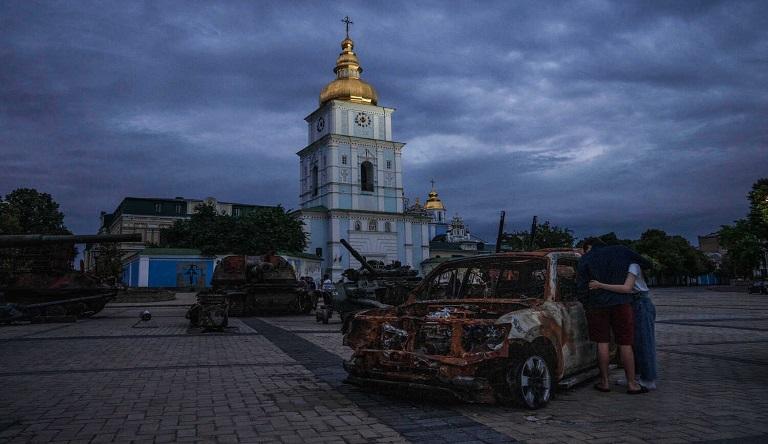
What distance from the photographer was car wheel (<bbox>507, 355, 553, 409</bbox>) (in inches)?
186

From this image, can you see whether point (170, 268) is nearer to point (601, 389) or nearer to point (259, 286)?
point (259, 286)

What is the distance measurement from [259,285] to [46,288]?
623cm

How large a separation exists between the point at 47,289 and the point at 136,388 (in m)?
12.8

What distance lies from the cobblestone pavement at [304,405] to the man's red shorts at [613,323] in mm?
567

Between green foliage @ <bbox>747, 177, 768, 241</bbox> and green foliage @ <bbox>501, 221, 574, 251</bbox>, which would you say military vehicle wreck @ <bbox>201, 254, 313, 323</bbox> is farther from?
green foliage @ <bbox>747, 177, 768, 241</bbox>

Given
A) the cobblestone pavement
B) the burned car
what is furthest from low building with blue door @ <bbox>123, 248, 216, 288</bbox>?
the burned car

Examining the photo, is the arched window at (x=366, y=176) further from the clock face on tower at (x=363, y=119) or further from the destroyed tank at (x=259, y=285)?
the destroyed tank at (x=259, y=285)

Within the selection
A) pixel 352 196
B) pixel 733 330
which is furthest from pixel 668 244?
pixel 733 330

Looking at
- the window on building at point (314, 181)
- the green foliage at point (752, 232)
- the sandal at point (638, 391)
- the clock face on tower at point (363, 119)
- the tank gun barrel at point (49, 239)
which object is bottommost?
the sandal at point (638, 391)

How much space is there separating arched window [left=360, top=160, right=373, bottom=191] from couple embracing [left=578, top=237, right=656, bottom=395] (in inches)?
2151

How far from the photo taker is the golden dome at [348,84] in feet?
194

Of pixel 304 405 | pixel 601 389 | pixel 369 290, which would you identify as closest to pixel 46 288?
pixel 369 290

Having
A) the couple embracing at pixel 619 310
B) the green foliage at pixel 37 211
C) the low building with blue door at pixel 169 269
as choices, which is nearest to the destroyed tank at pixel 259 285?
the couple embracing at pixel 619 310

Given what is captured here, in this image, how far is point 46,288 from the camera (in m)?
16.4
